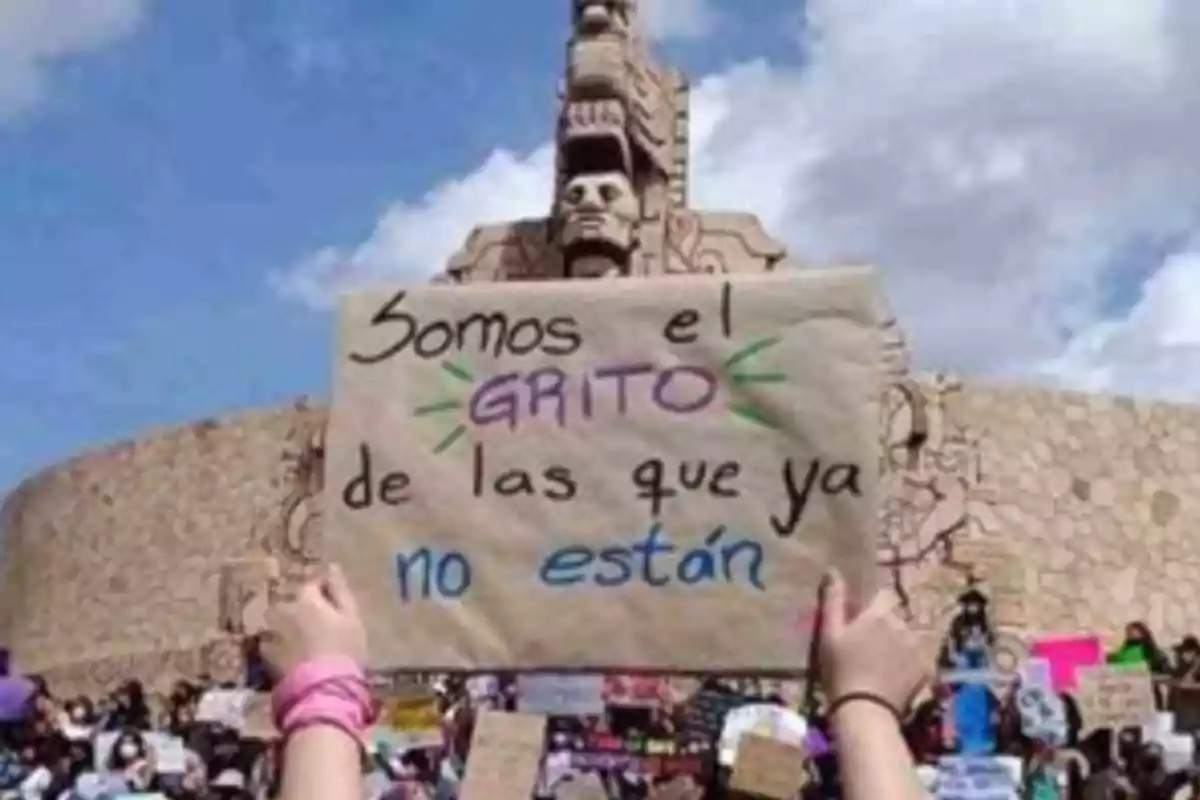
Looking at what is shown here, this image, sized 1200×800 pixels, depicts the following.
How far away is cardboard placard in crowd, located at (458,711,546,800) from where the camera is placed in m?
6.86

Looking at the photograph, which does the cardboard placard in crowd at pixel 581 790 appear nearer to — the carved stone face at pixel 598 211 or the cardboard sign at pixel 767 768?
the cardboard sign at pixel 767 768

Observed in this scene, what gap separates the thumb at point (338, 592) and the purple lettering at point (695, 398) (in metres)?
0.50

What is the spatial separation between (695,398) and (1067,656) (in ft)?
37.5

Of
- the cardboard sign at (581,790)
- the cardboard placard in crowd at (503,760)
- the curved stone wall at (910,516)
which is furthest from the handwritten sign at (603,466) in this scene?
the curved stone wall at (910,516)

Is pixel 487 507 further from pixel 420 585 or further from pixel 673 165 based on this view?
pixel 673 165

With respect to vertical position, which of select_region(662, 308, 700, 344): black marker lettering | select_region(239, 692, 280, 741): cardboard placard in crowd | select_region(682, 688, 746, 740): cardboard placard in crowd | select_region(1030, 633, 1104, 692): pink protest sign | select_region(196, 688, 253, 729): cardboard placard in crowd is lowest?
select_region(662, 308, 700, 344): black marker lettering

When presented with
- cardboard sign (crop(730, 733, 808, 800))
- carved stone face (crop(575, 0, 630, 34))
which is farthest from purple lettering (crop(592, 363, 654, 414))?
carved stone face (crop(575, 0, 630, 34))

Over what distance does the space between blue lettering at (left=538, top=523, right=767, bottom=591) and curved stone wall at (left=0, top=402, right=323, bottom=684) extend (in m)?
20.5

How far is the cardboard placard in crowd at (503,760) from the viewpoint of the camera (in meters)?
6.86

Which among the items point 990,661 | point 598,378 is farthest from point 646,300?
point 990,661

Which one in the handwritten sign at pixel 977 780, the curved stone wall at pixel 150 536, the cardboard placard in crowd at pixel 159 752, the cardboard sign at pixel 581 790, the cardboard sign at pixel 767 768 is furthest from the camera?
the curved stone wall at pixel 150 536

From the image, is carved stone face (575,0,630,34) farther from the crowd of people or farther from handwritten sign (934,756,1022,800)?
handwritten sign (934,756,1022,800)

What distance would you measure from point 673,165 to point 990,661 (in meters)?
10.7

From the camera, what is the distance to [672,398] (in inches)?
141
